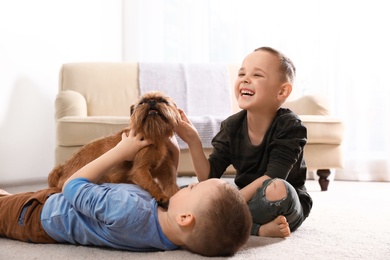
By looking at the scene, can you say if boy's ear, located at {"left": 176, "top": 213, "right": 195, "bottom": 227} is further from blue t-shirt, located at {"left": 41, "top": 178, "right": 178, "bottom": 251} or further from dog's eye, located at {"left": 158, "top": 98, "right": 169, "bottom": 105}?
dog's eye, located at {"left": 158, "top": 98, "right": 169, "bottom": 105}

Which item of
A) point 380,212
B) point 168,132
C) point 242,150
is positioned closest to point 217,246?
A: point 168,132

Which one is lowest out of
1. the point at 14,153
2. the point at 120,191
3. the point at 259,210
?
the point at 14,153

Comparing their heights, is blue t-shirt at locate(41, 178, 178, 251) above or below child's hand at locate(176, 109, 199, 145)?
below

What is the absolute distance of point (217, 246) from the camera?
4.26 feet

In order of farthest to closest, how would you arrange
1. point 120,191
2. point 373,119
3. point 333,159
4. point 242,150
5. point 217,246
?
point 373,119 → point 333,159 → point 242,150 → point 120,191 → point 217,246

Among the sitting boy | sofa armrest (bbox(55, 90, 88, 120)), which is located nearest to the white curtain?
sofa armrest (bbox(55, 90, 88, 120))

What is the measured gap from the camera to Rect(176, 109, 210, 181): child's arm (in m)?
1.84

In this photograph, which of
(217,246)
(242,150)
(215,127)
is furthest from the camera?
Result: (215,127)

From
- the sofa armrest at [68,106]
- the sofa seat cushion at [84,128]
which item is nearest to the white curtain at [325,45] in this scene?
the sofa armrest at [68,106]

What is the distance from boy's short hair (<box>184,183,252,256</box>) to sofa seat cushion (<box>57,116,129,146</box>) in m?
1.86

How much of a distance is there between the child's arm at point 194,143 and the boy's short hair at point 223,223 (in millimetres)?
557

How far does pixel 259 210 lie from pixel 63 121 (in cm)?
189

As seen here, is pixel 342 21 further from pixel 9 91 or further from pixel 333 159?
pixel 9 91

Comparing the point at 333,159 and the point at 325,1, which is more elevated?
the point at 325,1
